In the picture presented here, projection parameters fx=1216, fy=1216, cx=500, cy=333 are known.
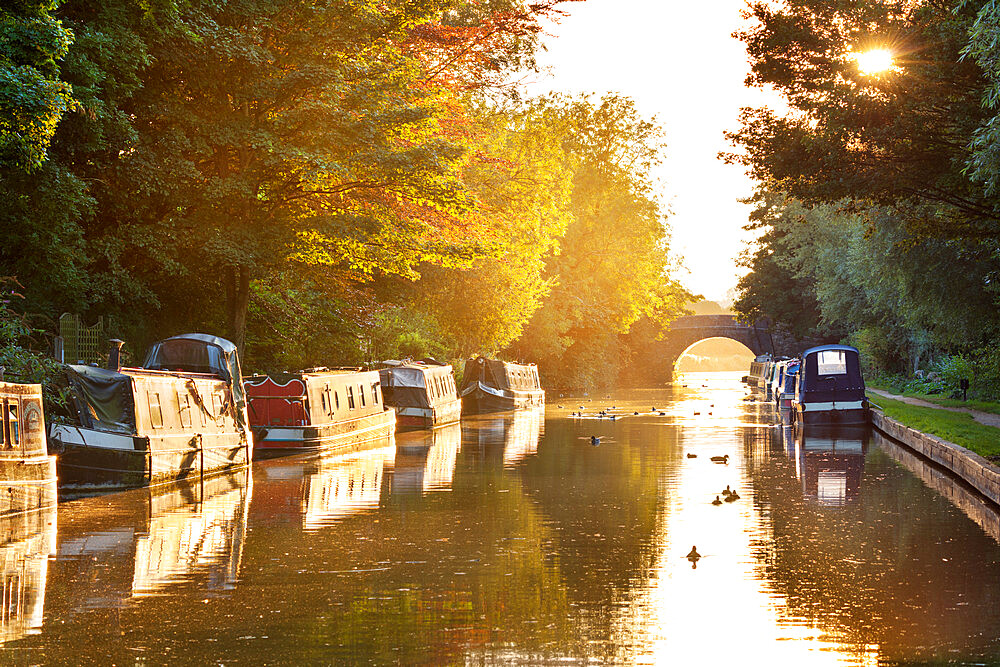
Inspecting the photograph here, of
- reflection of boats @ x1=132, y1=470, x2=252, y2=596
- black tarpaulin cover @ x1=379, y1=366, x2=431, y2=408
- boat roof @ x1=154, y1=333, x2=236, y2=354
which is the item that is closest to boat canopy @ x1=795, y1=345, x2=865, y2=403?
black tarpaulin cover @ x1=379, y1=366, x2=431, y2=408

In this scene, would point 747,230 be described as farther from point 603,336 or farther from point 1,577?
point 1,577

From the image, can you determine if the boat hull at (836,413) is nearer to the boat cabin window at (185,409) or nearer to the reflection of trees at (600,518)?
the reflection of trees at (600,518)

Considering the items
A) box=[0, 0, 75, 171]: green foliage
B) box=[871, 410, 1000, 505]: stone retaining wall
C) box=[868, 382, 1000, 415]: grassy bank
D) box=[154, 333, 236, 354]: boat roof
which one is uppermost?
box=[0, 0, 75, 171]: green foliage

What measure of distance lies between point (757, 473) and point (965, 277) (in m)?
14.9

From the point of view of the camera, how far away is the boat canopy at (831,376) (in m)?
36.6

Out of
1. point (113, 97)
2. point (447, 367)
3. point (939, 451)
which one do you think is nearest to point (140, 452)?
point (113, 97)

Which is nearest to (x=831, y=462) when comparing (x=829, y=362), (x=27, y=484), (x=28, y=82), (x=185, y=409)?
(x=185, y=409)

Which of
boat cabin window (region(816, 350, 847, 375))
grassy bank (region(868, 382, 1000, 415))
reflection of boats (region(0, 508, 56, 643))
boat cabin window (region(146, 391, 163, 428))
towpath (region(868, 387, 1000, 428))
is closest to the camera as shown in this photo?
reflection of boats (region(0, 508, 56, 643))

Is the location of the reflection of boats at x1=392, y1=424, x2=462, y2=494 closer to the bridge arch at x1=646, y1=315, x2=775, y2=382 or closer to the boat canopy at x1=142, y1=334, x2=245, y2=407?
the boat canopy at x1=142, y1=334, x2=245, y2=407

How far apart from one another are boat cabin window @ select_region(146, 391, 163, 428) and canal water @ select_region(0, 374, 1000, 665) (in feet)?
4.80

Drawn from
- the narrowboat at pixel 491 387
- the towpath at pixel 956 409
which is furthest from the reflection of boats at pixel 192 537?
the narrowboat at pixel 491 387

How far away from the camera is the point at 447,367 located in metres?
41.3

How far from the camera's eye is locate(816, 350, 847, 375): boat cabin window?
37.5 m

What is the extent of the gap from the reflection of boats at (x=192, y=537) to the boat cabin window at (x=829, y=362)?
2242cm
